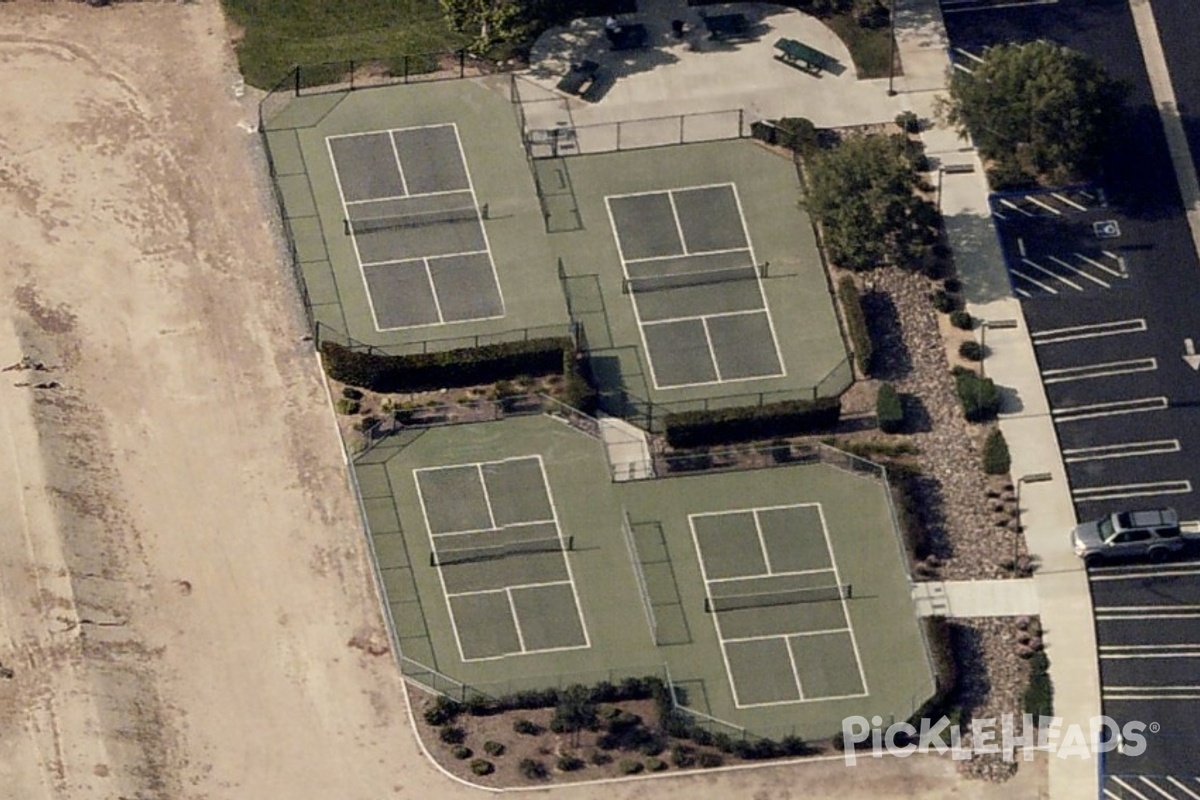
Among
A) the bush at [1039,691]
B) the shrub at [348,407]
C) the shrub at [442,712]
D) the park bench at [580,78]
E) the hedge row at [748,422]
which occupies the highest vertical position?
the park bench at [580,78]

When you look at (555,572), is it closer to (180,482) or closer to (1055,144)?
(180,482)

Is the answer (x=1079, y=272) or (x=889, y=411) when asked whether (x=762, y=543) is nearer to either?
(x=889, y=411)

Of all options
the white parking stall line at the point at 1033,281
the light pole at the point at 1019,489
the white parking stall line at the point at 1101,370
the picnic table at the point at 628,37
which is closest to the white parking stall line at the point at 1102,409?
the white parking stall line at the point at 1101,370

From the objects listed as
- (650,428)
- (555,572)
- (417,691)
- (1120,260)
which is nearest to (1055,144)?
(1120,260)

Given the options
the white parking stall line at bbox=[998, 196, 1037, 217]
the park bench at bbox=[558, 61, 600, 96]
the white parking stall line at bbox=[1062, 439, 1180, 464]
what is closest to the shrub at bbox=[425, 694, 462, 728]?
the white parking stall line at bbox=[1062, 439, 1180, 464]

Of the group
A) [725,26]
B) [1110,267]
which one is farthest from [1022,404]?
[725,26]

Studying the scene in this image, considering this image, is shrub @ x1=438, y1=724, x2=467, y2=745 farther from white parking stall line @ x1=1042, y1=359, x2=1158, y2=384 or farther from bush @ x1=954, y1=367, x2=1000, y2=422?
white parking stall line @ x1=1042, y1=359, x2=1158, y2=384

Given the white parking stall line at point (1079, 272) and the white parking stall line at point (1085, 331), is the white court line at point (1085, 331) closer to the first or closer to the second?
the white parking stall line at point (1085, 331)
